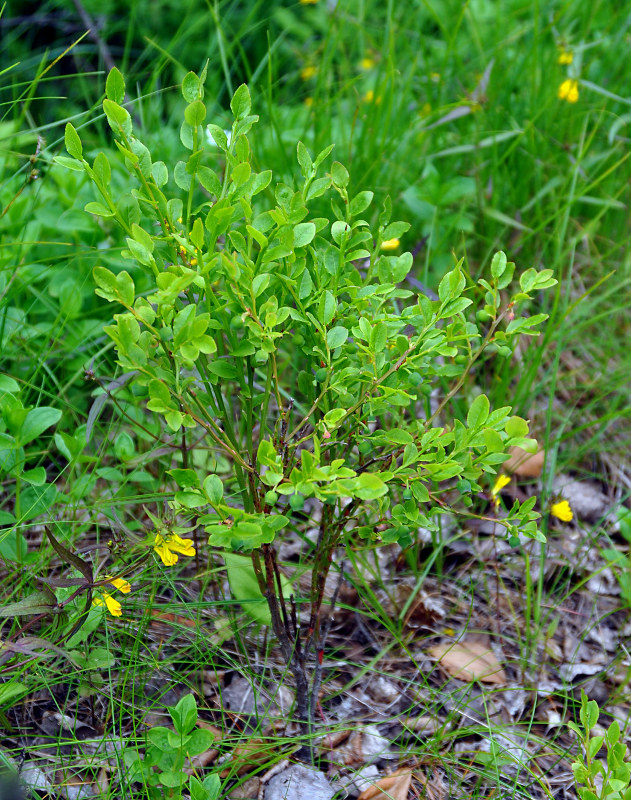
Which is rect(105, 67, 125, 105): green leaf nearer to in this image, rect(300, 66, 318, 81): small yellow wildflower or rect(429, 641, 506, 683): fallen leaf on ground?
rect(429, 641, 506, 683): fallen leaf on ground

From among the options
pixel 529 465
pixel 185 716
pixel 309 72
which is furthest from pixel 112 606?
pixel 309 72

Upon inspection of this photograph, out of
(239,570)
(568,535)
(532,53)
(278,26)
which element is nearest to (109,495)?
(239,570)

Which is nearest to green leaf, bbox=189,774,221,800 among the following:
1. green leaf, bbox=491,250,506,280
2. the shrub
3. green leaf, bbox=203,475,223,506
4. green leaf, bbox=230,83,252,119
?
the shrub

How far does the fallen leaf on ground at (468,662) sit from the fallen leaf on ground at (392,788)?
295 mm

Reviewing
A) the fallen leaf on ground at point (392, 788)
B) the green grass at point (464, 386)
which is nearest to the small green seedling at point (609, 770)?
the green grass at point (464, 386)

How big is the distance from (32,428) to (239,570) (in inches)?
20.6

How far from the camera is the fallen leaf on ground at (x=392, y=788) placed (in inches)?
55.0

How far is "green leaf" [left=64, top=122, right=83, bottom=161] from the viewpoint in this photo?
1180mm

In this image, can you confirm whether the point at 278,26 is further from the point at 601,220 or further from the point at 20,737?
the point at 20,737

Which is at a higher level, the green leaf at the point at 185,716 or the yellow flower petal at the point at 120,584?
the yellow flower petal at the point at 120,584

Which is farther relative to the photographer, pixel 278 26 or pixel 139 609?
pixel 278 26

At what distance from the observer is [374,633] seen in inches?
68.7

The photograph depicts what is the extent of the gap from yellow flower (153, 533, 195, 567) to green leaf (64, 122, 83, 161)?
26.6 inches

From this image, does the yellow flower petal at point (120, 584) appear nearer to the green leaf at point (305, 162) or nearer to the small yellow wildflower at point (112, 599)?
the small yellow wildflower at point (112, 599)
